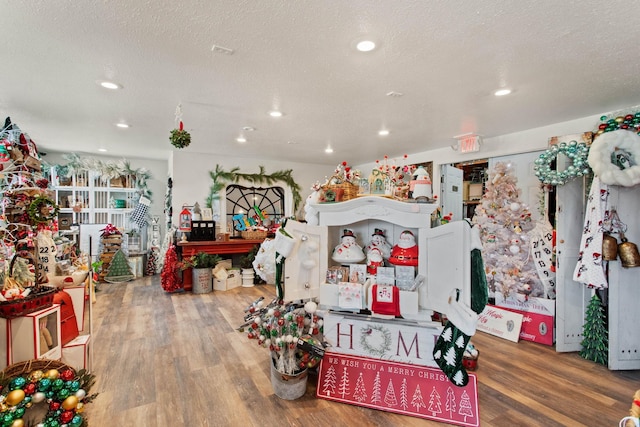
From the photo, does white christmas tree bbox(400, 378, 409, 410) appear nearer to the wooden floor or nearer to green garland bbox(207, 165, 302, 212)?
the wooden floor

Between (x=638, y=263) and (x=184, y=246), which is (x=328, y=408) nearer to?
(x=638, y=263)

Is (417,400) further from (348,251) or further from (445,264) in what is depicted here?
(348,251)

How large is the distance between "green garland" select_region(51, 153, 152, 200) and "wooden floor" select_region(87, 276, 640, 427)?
11.6 feet

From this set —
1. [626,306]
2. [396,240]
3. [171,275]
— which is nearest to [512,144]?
[626,306]

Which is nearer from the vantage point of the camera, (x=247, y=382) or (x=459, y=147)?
(x=247, y=382)

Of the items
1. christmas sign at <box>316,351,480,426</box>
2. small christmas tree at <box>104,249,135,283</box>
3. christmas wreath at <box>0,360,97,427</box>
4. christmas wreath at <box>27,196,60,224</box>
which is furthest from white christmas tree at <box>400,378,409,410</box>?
small christmas tree at <box>104,249,135,283</box>

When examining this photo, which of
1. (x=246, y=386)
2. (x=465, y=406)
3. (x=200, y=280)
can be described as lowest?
(x=246, y=386)

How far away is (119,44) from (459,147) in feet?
12.8

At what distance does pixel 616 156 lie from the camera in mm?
2496

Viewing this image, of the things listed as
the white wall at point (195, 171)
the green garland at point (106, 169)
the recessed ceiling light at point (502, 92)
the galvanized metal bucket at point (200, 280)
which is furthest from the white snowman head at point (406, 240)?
the green garland at point (106, 169)

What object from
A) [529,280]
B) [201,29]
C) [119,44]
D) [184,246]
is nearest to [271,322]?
[201,29]

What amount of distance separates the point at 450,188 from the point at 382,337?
3.28 metres

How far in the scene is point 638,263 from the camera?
7.95 ft

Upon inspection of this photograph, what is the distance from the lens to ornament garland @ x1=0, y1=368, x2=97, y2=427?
3.85 ft
